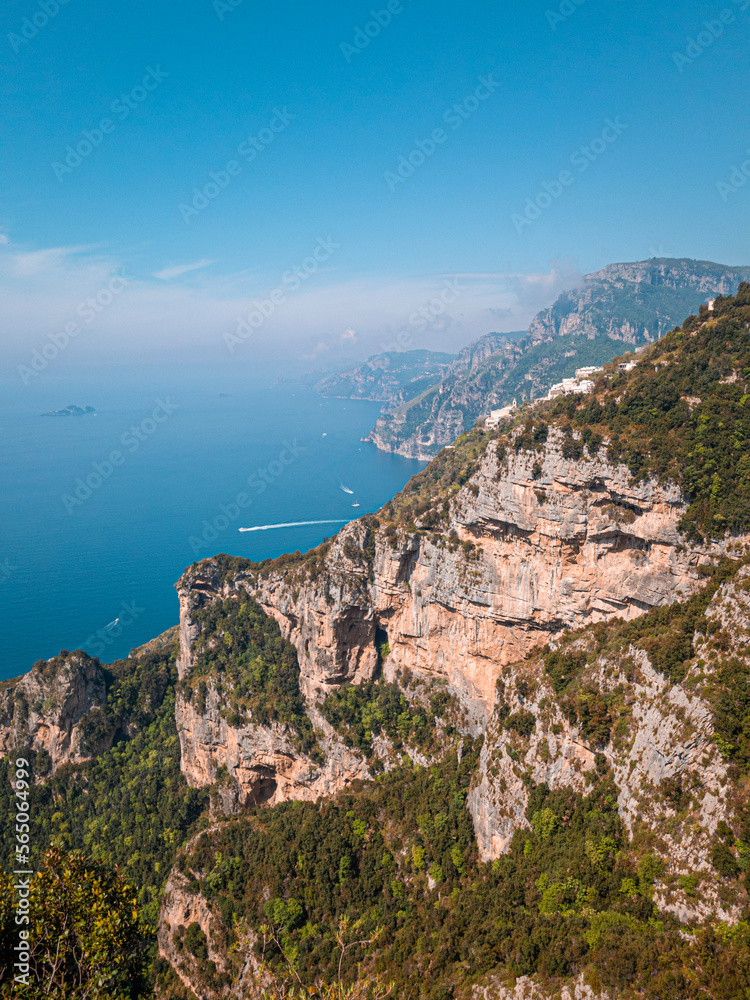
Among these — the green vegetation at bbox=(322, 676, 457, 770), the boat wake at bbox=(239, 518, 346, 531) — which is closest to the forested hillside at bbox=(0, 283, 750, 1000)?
the green vegetation at bbox=(322, 676, 457, 770)

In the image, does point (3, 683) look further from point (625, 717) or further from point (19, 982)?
point (625, 717)

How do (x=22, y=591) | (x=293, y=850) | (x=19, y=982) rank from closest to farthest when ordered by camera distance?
(x=19, y=982)
(x=293, y=850)
(x=22, y=591)

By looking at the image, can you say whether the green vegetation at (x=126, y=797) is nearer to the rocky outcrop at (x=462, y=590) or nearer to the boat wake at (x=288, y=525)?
the rocky outcrop at (x=462, y=590)

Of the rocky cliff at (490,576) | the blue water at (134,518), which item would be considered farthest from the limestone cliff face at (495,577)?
the blue water at (134,518)

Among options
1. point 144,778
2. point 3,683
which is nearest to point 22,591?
point 3,683

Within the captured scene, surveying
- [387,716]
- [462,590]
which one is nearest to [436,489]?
[462,590]

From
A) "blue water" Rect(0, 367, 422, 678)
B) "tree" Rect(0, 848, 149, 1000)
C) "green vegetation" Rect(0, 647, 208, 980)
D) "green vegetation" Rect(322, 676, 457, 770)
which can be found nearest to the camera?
"tree" Rect(0, 848, 149, 1000)

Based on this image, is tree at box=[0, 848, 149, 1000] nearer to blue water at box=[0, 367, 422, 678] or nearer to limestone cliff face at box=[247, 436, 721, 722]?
limestone cliff face at box=[247, 436, 721, 722]
